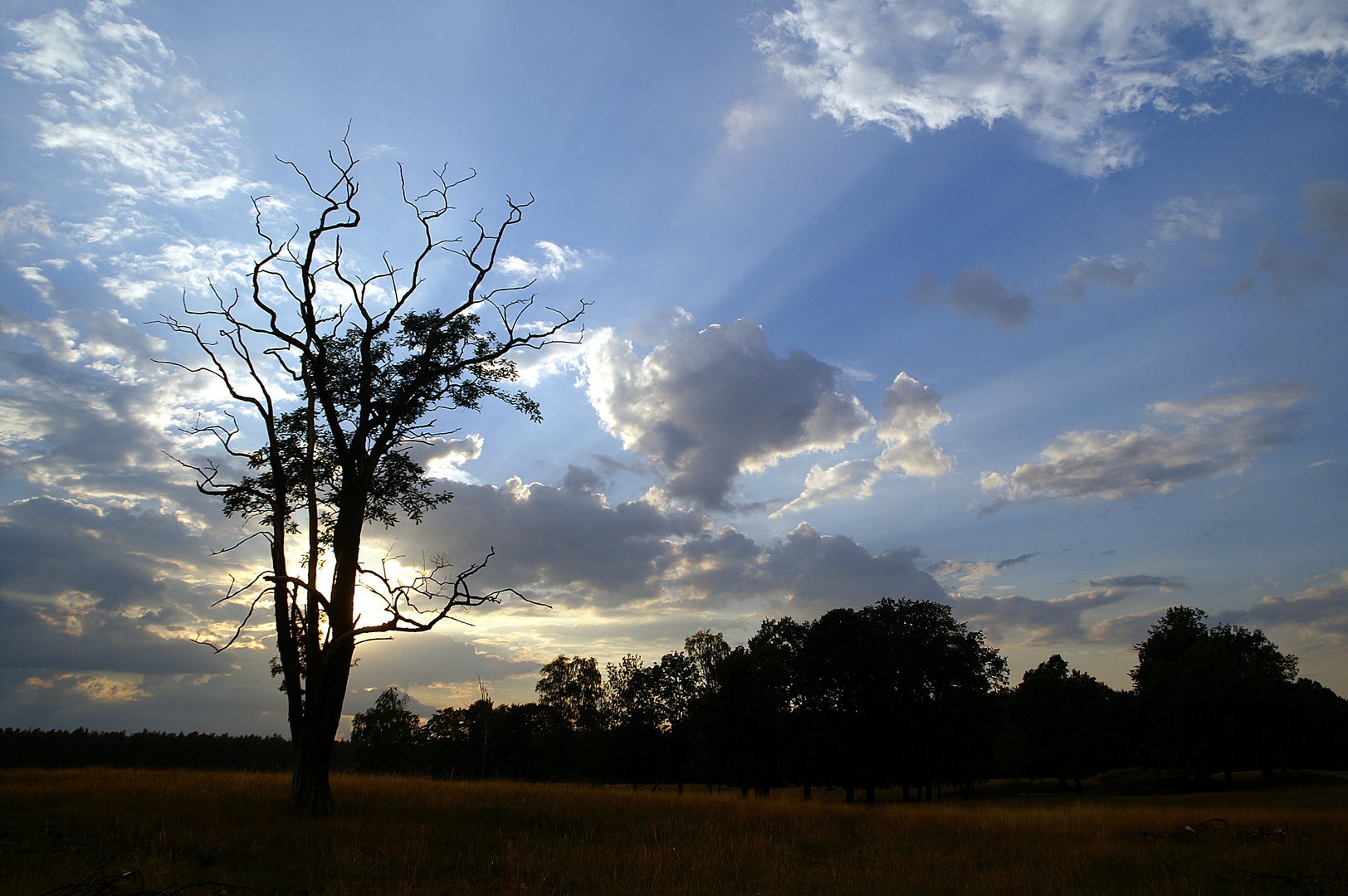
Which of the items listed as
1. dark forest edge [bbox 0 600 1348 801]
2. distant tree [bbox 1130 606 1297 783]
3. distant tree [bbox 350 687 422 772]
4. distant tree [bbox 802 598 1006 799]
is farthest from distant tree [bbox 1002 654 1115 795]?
distant tree [bbox 350 687 422 772]

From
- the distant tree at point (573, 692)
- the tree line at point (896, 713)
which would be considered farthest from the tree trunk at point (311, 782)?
the distant tree at point (573, 692)

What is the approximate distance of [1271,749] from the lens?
4531 centimetres

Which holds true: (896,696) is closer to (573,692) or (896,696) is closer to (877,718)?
(877,718)

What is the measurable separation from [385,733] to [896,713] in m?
53.9

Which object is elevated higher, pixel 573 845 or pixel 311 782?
pixel 311 782

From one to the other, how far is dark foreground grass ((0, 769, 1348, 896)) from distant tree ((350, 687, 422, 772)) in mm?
55547

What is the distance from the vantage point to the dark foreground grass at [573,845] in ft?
30.3

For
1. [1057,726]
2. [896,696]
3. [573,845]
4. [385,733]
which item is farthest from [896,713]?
[385,733]

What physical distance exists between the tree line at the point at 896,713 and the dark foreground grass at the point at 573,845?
2214cm

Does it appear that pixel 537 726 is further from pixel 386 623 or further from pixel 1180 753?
pixel 386 623

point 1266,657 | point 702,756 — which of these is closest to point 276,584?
point 702,756

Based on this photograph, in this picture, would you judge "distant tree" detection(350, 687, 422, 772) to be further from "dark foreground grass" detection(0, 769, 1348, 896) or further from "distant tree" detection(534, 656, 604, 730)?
"dark foreground grass" detection(0, 769, 1348, 896)

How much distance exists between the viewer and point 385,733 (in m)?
69.3

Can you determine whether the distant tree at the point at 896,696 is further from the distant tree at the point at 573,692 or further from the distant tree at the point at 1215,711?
the distant tree at the point at 573,692
